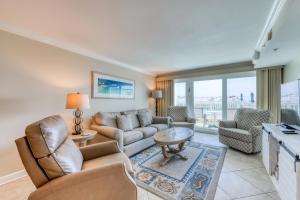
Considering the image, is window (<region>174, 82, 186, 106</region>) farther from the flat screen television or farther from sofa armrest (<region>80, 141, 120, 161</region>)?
sofa armrest (<region>80, 141, 120, 161</region>)

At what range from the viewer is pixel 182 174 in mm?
2145

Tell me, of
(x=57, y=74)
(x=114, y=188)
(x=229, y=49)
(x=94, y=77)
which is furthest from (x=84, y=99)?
(x=229, y=49)

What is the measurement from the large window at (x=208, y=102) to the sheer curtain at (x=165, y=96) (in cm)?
87

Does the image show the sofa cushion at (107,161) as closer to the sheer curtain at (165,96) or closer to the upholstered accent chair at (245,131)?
the upholstered accent chair at (245,131)

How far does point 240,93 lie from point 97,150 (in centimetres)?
437

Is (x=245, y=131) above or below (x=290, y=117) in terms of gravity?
below

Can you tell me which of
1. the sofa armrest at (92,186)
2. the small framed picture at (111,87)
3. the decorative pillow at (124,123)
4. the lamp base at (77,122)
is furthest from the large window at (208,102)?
the sofa armrest at (92,186)

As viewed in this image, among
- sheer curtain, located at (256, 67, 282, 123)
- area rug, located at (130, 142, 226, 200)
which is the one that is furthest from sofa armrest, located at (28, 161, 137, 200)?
sheer curtain, located at (256, 67, 282, 123)

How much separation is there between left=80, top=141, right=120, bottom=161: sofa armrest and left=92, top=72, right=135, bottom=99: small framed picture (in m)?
1.68

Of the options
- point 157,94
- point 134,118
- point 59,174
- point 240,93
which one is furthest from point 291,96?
point 157,94

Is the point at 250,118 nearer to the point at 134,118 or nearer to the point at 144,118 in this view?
the point at 144,118

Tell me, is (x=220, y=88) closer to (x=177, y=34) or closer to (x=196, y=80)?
(x=196, y=80)

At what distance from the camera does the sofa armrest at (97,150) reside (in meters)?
1.75

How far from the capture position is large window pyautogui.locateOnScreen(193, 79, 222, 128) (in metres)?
4.77
